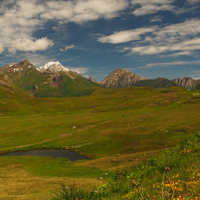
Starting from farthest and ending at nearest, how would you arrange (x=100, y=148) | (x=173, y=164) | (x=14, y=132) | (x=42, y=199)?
1. (x=14, y=132)
2. (x=100, y=148)
3. (x=42, y=199)
4. (x=173, y=164)

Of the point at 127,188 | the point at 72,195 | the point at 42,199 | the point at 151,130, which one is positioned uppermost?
the point at 72,195

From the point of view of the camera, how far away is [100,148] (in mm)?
52750

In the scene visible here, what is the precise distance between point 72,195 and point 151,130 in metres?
58.3

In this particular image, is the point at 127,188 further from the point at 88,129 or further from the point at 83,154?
the point at 88,129

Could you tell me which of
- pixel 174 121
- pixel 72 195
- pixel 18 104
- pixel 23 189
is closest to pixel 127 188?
pixel 72 195

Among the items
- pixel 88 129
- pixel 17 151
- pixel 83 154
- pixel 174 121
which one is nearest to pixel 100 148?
pixel 83 154

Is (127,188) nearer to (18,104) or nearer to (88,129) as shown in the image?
(88,129)

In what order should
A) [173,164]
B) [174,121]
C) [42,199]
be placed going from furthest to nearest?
[174,121]
[42,199]
[173,164]

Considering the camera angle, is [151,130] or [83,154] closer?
[83,154]

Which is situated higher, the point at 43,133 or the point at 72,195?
the point at 72,195

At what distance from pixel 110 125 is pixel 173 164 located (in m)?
62.9

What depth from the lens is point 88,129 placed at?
73125mm

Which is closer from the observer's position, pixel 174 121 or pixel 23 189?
pixel 23 189

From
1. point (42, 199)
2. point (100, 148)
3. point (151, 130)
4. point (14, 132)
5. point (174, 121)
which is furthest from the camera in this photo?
point (14, 132)
